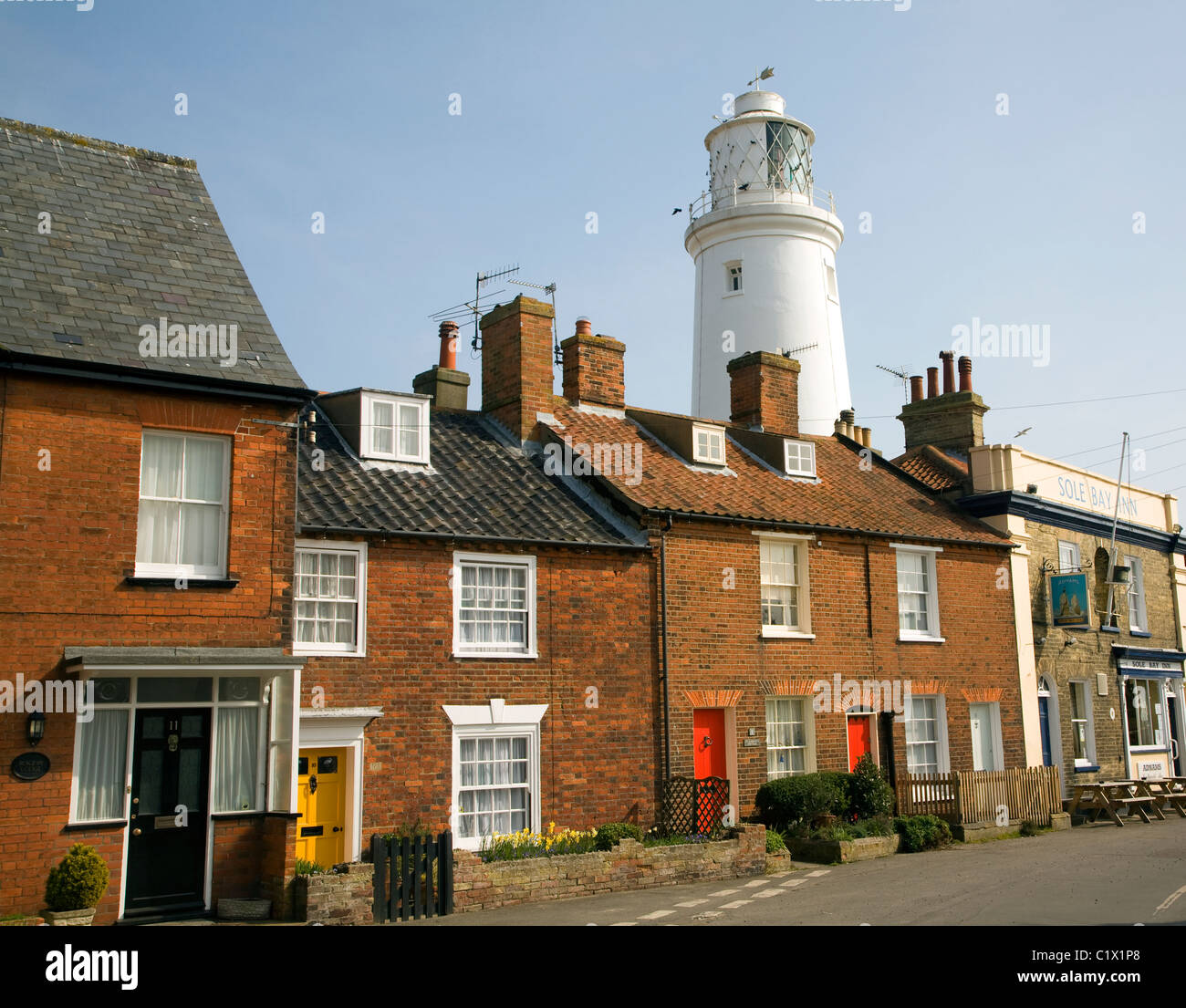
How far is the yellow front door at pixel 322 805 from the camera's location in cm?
1532

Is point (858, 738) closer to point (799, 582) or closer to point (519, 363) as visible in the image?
point (799, 582)

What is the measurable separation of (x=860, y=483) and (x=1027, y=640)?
18.1 feet

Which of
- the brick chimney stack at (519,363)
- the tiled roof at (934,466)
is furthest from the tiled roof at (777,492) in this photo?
the tiled roof at (934,466)

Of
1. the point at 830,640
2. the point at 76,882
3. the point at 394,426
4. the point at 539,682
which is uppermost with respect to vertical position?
the point at 394,426

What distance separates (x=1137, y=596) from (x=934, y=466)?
7663 mm

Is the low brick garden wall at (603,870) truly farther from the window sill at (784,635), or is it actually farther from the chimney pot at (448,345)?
the chimney pot at (448,345)

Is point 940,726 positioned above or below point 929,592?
below

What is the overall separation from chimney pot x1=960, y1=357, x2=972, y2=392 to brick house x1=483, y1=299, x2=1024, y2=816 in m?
4.78

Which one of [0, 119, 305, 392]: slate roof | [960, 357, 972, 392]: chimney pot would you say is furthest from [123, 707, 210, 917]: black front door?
[960, 357, 972, 392]: chimney pot

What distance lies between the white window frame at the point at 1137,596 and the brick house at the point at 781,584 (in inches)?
273

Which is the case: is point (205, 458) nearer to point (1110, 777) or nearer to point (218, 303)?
point (218, 303)

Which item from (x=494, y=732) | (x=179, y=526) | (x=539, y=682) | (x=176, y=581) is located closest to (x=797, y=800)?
(x=539, y=682)

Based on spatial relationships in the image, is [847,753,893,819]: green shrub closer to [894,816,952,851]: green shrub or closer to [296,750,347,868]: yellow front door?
[894,816,952,851]: green shrub

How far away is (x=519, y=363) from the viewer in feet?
71.9
